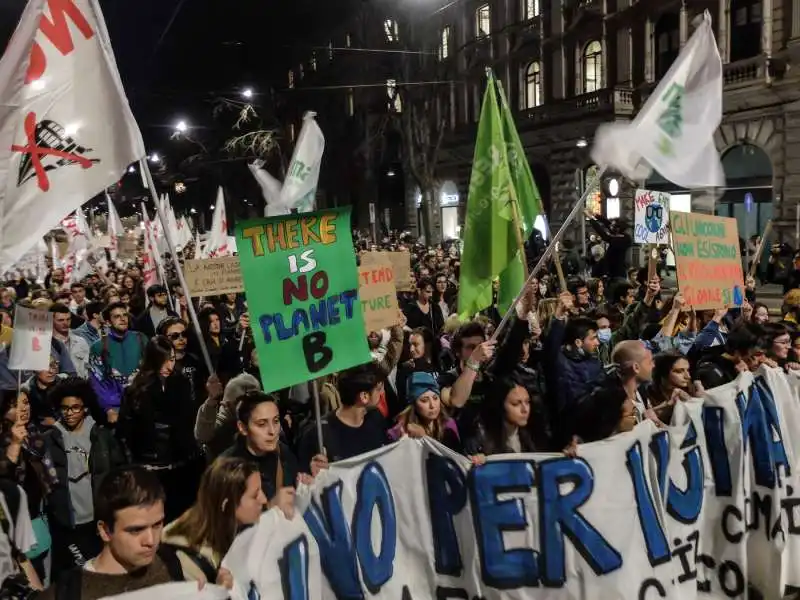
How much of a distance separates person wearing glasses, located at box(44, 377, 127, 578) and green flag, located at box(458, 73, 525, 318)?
9.02ft

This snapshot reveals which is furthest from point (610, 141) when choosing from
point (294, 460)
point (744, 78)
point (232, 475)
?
point (744, 78)

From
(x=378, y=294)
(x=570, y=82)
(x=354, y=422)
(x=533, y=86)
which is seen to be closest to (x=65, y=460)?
(x=354, y=422)

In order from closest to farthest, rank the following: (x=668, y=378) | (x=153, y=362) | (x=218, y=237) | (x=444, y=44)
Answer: (x=668, y=378) → (x=153, y=362) → (x=218, y=237) → (x=444, y=44)

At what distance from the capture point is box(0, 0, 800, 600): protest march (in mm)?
3152

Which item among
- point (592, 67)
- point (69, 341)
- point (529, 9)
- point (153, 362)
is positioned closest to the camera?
point (153, 362)

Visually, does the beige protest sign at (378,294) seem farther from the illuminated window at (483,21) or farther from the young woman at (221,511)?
the illuminated window at (483,21)

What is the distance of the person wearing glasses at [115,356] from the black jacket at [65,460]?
1.43m

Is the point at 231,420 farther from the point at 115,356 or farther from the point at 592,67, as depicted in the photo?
the point at 592,67

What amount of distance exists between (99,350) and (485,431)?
3924 millimetres

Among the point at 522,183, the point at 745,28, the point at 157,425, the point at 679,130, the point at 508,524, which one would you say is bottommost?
the point at 508,524

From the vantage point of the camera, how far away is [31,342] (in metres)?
5.01

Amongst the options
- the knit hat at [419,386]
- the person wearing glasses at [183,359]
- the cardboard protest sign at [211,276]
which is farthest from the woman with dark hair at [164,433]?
the cardboard protest sign at [211,276]

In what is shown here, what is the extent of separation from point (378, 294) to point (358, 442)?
2.16 metres

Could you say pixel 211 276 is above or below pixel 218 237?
below
